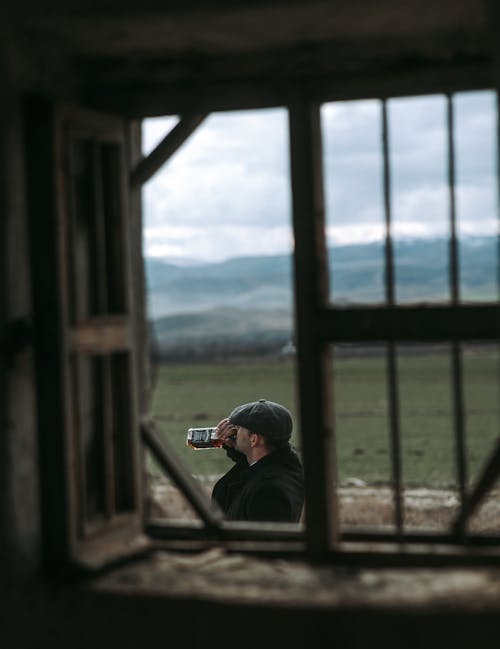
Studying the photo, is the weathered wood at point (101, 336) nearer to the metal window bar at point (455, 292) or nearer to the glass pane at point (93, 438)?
the glass pane at point (93, 438)

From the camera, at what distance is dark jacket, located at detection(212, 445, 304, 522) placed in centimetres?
625

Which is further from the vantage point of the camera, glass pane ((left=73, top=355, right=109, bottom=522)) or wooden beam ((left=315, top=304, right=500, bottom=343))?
glass pane ((left=73, top=355, right=109, bottom=522))

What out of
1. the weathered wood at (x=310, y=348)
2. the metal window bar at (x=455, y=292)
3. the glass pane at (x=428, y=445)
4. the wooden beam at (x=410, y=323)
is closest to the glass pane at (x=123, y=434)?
the weathered wood at (x=310, y=348)

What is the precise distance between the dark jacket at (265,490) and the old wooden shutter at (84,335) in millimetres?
2485

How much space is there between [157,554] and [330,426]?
0.80 metres

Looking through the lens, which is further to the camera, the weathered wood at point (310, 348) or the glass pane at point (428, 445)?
the glass pane at point (428, 445)

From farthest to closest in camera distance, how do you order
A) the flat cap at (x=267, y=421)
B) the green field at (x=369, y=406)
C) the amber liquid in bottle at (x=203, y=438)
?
the green field at (x=369, y=406)
the amber liquid in bottle at (x=203, y=438)
the flat cap at (x=267, y=421)

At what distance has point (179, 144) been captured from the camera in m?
4.75

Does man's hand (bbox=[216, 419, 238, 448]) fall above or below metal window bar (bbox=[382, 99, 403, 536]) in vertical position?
below

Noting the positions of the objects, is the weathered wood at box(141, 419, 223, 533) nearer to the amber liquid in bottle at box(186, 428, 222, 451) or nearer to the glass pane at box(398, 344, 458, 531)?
the glass pane at box(398, 344, 458, 531)

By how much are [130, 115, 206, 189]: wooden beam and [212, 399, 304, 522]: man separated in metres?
2.41

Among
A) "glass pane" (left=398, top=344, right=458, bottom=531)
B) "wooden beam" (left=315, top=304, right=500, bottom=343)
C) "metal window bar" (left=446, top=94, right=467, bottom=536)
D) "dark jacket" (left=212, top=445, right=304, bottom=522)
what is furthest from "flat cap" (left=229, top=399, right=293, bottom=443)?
"wooden beam" (left=315, top=304, right=500, bottom=343)

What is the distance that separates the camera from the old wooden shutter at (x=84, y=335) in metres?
3.43

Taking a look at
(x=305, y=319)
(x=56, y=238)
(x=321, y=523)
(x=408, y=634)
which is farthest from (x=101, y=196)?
(x=408, y=634)
